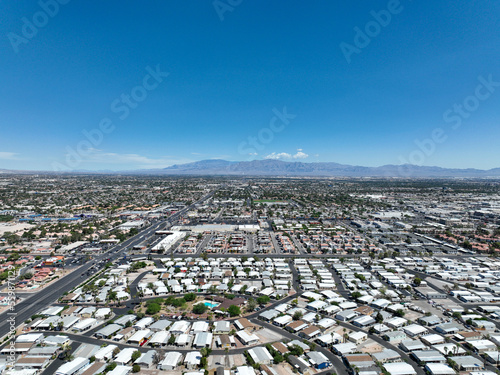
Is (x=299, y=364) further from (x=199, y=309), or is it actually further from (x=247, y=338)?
(x=199, y=309)

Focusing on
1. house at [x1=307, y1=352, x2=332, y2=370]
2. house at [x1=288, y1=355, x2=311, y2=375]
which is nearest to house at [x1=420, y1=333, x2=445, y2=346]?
house at [x1=307, y1=352, x2=332, y2=370]

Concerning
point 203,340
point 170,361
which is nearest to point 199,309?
point 203,340

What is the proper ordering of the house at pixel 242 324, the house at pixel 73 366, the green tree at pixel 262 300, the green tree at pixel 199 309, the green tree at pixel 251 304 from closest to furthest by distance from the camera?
the house at pixel 73 366 → the house at pixel 242 324 → the green tree at pixel 199 309 → the green tree at pixel 251 304 → the green tree at pixel 262 300

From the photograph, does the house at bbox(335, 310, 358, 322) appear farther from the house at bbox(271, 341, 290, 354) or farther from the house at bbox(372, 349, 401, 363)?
the house at bbox(271, 341, 290, 354)

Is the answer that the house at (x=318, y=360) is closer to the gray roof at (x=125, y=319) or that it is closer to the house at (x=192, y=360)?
the house at (x=192, y=360)

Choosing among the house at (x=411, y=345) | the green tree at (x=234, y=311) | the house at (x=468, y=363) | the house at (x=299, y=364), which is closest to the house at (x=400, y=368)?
the house at (x=411, y=345)

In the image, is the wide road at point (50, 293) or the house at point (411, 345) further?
the wide road at point (50, 293)

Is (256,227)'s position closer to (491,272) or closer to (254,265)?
(254,265)

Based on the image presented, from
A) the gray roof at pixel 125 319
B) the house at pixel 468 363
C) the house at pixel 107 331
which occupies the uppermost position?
the gray roof at pixel 125 319

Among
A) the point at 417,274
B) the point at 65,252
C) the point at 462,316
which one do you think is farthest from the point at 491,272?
the point at 65,252

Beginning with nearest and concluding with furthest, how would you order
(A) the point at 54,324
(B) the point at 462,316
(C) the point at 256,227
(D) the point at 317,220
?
1. (A) the point at 54,324
2. (B) the point at 462,316
3. (C) the point at 256,227
4. (D) the point at 317,220

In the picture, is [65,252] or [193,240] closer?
A: [65,252]
